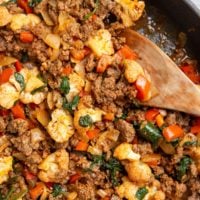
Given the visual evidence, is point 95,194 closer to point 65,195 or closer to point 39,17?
point 65,195

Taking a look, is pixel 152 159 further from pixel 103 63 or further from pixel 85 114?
pixel 103 63

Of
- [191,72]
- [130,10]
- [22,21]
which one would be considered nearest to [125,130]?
[191,72]

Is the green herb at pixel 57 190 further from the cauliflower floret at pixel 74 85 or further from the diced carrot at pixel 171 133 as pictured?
the diced carrot at pixel 171 133

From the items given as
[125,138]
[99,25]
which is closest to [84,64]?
[99,25]

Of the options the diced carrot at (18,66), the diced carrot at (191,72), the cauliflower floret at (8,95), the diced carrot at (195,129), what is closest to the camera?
the cauliflower floret at (8,95)

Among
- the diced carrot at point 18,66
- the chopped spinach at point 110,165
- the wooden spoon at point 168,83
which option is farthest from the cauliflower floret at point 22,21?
the chopped spinach at point 110,165

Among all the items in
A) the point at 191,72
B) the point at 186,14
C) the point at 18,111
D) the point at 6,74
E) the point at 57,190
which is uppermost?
the point at 186,14

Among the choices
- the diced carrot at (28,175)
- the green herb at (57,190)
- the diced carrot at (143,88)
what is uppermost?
the diced carrot at (143,88)
